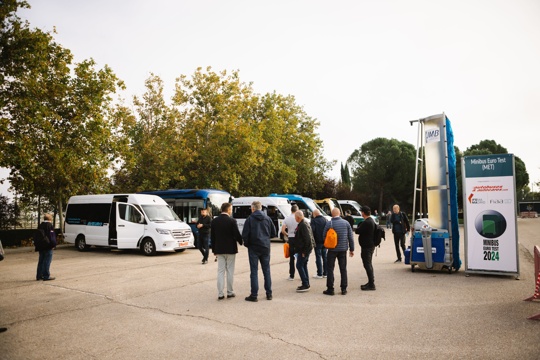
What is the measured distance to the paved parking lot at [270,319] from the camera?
5.00m

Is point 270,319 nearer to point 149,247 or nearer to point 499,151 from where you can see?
point 149,247

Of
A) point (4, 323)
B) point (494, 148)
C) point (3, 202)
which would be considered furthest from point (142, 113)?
point (494, 148)

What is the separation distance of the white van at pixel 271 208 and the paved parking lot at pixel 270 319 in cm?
1079

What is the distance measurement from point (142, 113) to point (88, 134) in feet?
29.0

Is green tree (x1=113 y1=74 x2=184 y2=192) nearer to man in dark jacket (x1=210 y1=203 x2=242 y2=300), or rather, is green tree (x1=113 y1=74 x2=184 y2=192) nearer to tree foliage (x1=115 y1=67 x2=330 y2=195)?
tree foliage (x1=115 y1=67 x2=330 y2=195)

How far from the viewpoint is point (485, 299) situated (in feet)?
25.0

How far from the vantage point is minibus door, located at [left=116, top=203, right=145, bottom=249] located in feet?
53.5

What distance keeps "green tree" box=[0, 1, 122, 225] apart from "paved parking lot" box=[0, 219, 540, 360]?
995cm

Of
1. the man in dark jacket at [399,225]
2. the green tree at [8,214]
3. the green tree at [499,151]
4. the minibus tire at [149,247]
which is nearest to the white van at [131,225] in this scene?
the minibus tire at [149,247]

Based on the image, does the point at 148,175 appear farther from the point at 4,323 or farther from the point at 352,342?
the point at 352,342

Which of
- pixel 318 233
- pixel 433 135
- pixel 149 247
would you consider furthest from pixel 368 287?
pixel 149 247

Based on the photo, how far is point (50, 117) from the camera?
20.2 meters

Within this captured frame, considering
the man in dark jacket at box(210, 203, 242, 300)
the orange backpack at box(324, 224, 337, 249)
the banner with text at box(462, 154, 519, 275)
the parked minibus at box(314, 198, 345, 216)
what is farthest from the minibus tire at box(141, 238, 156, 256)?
the parked minibus at box(314, 198, 345, 216)

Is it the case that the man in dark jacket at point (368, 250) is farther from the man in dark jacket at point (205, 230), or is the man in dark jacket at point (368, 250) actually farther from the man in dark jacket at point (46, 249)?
the man in dark jacket at point (46, 249)
